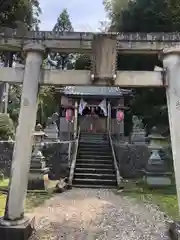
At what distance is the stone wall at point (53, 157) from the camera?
12.6m

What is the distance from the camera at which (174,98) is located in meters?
5.18

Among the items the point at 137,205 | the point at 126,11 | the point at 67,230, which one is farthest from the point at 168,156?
the point at 126,11

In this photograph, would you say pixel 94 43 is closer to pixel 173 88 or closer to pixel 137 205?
pixel 173 88

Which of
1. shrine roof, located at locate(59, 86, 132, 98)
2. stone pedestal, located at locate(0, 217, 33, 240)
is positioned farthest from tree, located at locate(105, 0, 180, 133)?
stone pedestal, located at locate(0, 217, 33, 240)

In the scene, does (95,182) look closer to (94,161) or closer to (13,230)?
(94,161)

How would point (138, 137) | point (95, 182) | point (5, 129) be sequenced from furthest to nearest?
point (138, 137) < point (5, 129) < point (95, 182)

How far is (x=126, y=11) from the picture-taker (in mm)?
21141

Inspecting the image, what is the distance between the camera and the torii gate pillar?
5.07m

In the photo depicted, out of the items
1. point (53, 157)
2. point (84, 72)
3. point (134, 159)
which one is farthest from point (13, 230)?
point (134, 159)

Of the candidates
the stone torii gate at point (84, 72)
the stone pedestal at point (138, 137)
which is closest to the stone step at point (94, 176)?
the stone pedestal at point (138, 137)

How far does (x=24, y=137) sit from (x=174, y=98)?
276cm

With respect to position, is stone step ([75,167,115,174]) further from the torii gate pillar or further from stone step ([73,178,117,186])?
the torii gate pillar

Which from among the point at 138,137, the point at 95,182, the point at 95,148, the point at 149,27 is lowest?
the point at 95,182

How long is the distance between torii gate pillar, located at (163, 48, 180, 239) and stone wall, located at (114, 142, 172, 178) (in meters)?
8.01
